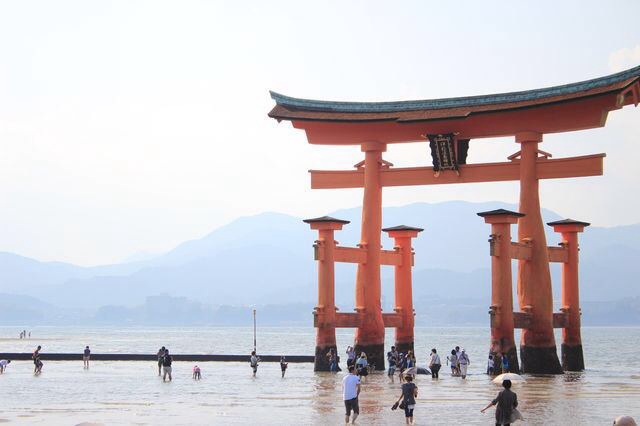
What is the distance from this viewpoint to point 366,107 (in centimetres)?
4100

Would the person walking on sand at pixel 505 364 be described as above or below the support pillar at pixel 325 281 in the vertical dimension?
below

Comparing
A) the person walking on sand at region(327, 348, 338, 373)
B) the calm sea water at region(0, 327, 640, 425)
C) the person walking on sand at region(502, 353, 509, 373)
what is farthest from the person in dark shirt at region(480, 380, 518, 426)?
the person walking on sand at region(327, 348, 338, 373)

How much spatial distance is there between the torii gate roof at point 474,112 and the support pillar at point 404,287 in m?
5.48

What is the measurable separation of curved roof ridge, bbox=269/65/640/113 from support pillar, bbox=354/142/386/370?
1.63 meters

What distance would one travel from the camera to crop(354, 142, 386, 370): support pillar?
40.2m

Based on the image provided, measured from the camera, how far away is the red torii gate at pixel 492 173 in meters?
36.8

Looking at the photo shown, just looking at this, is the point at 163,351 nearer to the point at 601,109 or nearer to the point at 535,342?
the point at 535,342

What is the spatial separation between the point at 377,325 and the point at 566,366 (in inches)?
325

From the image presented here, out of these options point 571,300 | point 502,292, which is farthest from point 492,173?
point 571,300

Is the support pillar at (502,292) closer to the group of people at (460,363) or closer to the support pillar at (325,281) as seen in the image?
the group of people at (460,363)

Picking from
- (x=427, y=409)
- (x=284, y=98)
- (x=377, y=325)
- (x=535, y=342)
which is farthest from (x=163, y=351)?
(x=427, y=409)

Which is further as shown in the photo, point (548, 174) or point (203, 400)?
point (548, 174)

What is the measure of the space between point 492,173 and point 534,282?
4.76 meters

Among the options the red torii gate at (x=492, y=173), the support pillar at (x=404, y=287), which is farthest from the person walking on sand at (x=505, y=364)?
the support pillar at (x=404, y=287)
